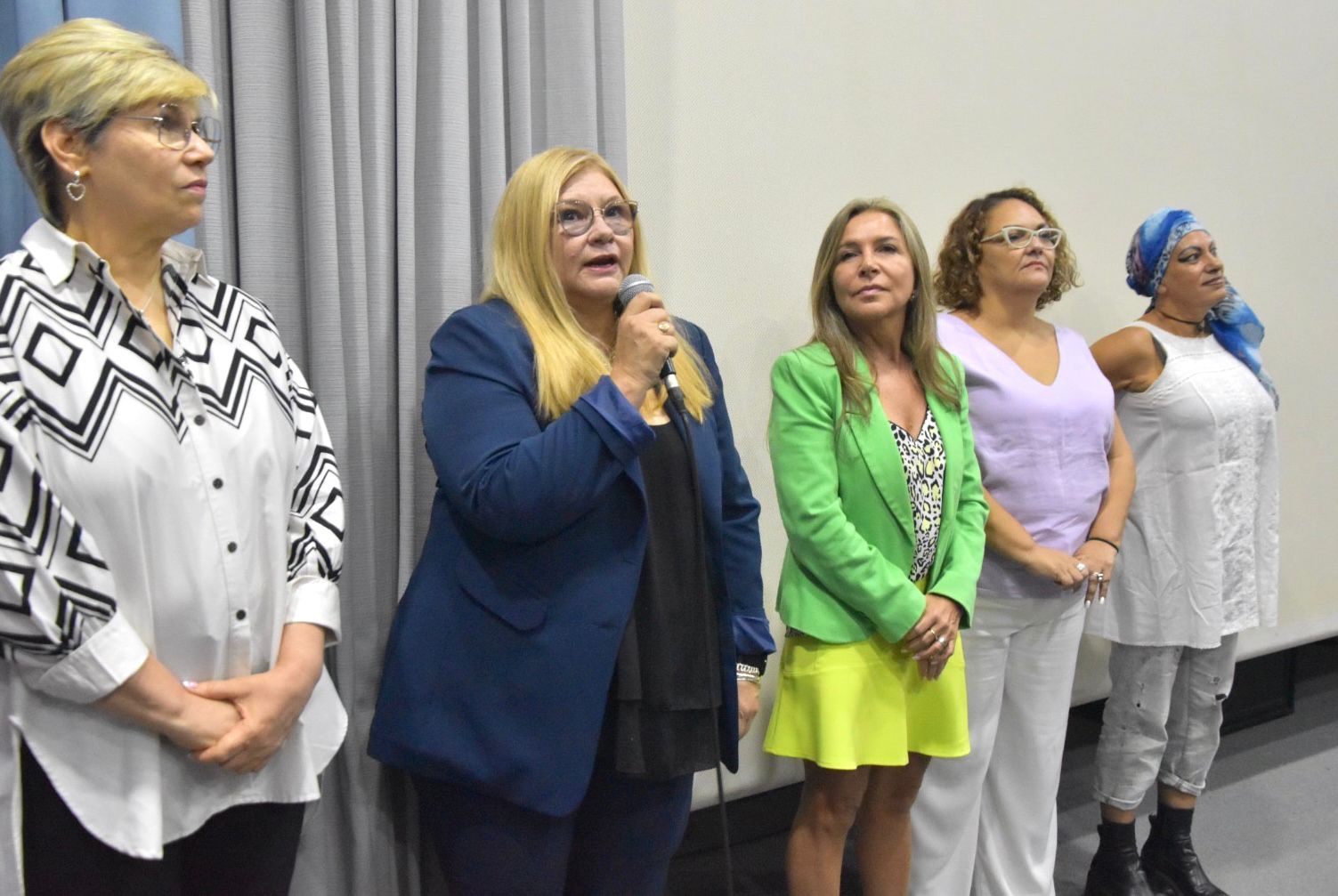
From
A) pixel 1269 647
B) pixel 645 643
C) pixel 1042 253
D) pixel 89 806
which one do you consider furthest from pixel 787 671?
pixel 1269 647

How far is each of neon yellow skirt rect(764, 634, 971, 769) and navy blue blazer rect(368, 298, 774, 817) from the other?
581mm

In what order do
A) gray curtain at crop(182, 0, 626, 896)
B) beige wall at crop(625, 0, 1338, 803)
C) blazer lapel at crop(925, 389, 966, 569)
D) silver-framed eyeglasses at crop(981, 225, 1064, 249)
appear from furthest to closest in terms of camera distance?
beige wall at crop(625, 0, 1338, 803)
silver-framed eyeglasses at crop(981, 225, 1064, 249)
blazer lapel at crop(925, 389, 966, 569)
gray curtain at crop(182, 0, 626, 896)

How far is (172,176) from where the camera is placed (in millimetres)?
1335

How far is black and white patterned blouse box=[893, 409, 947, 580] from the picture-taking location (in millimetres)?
2105

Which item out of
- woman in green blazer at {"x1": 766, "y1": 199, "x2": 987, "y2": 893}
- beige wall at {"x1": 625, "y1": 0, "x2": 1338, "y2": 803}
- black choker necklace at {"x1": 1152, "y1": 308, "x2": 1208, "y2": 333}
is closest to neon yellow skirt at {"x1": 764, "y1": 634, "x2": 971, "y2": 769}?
woman in green blazer at {"x1": 766, "y1": 199, "x2": 987, "y2": 893}

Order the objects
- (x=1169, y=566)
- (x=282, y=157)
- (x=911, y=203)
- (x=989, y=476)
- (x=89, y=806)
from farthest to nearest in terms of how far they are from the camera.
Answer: (x=911, y=203), (x=1169, y=566), (x=989, y=476), (x=282, y=157), (x=89, y=806)

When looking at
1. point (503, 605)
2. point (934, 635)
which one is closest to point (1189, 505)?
point (934, 635)

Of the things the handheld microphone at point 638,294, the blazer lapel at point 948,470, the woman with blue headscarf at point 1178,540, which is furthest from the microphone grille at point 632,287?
the woman with blue headscarf at point 1178,540

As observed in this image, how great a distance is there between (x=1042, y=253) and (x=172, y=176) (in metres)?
1.80

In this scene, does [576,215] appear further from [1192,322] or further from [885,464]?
[1192,322]

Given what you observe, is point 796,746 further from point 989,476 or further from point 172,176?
point 172,176

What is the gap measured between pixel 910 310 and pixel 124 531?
4.99 ft

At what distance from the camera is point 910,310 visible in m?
2.25

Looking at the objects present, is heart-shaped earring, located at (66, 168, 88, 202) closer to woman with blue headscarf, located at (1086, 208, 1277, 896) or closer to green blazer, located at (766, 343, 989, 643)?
green blazer, located at (766, 343, 989, 643)
